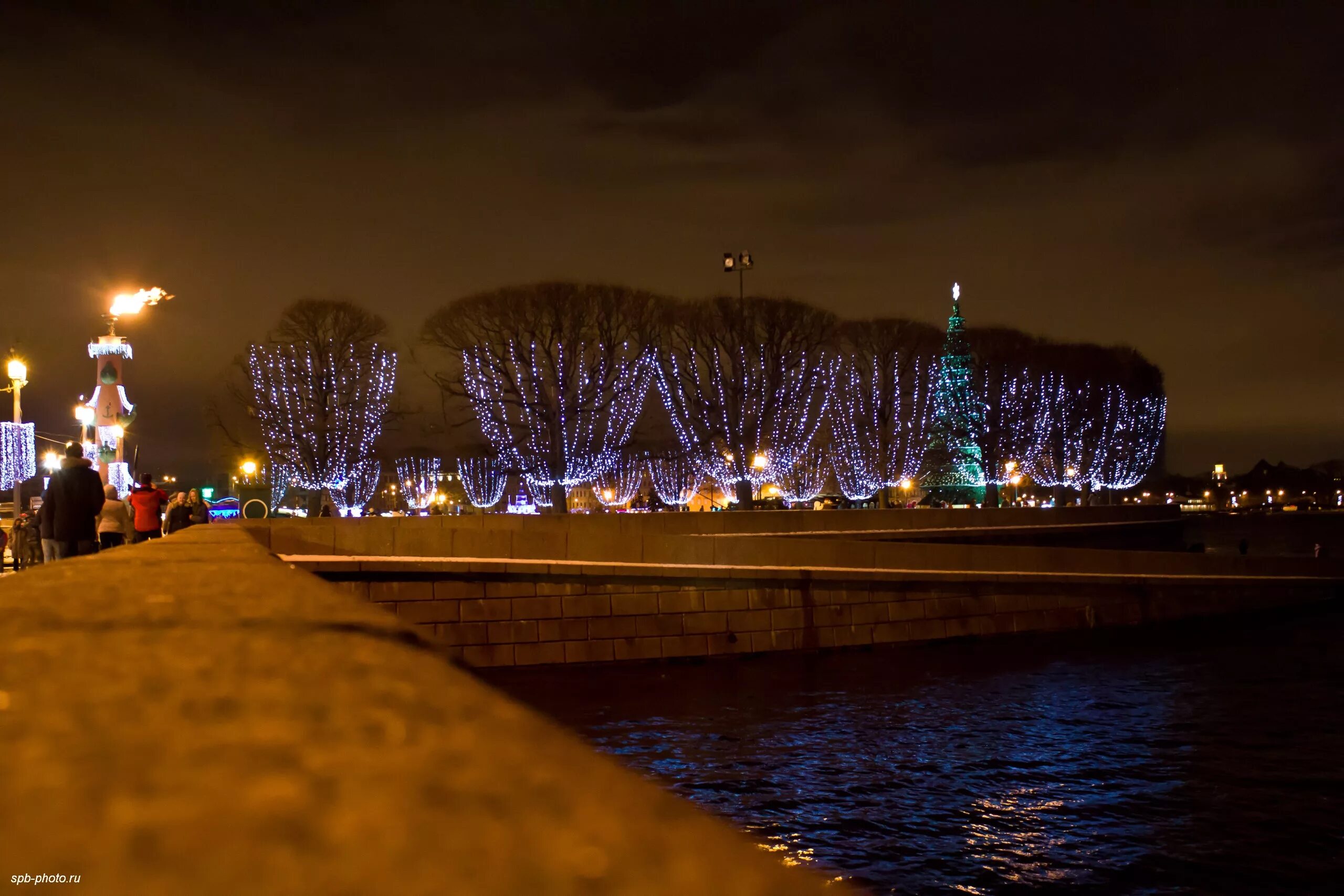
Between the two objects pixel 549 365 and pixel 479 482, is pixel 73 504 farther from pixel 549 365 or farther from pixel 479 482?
pixel 479 482

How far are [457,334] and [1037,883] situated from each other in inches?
1607

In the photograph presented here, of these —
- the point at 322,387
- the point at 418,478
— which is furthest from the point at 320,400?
the point at 418,478

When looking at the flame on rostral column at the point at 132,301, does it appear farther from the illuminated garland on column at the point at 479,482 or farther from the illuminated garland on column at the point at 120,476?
the illuminated garland on column at the point at 479,482

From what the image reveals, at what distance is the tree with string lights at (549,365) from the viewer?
4709 cm

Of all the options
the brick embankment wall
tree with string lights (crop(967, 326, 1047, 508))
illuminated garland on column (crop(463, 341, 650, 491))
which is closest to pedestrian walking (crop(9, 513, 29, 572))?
the brick embankment wall

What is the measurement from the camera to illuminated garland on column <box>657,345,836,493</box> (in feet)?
166

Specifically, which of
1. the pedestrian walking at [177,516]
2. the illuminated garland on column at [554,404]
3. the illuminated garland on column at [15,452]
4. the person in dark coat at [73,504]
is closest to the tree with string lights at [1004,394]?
the illuminated garland on column at [554,404]

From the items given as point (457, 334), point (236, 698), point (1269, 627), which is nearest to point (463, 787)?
point (236, 698)

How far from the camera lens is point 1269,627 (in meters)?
24.7

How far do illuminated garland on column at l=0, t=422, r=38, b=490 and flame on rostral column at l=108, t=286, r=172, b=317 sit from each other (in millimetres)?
9050

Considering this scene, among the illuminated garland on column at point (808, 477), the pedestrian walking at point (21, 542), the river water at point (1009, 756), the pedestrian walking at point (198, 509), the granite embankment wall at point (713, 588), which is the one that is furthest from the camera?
the illuminated garland on column at point (808, 477)

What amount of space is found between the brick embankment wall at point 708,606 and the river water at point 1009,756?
0.48 meters

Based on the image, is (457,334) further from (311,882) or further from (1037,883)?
(311,882)

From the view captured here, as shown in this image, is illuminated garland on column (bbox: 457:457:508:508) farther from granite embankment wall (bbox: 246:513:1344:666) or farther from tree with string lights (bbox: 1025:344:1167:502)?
granite embankment wall (bbox: 246:513:1344:666)
